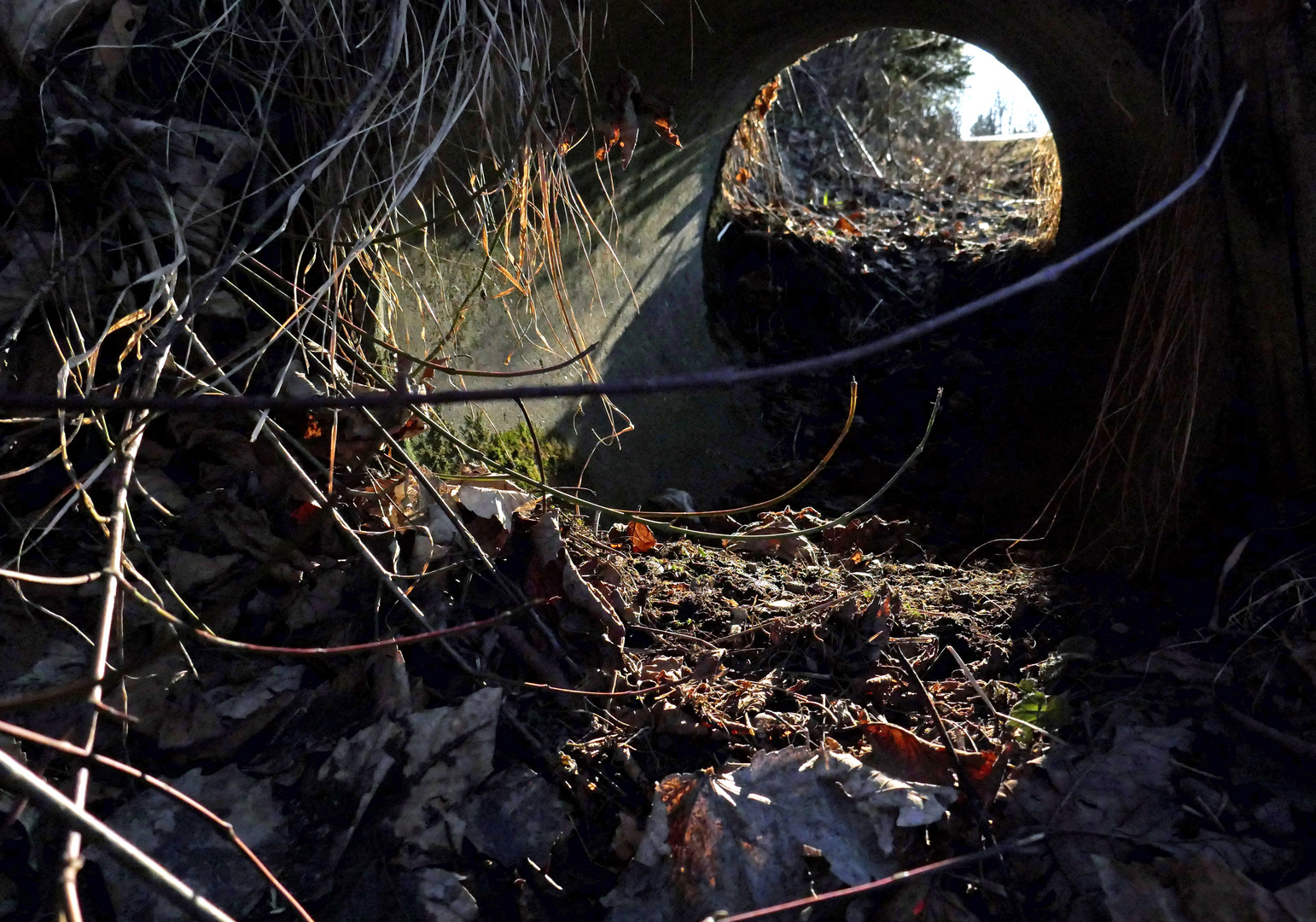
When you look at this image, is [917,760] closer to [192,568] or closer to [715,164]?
[192,568]

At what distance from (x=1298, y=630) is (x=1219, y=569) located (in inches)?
23.0

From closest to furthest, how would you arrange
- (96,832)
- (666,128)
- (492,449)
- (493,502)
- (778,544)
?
(96,832)
(493,502)
(778,544)
(492,449)
(666,128)

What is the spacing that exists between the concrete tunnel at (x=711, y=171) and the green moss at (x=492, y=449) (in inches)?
3.6

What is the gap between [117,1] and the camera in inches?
82.4

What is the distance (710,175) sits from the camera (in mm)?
4891

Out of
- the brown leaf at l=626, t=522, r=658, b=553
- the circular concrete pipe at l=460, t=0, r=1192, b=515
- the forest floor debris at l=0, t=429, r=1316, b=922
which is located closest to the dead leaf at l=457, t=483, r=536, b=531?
the forest floor debris at l=0, t=429, r=1316, b=922

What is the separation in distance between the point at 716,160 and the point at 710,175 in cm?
10

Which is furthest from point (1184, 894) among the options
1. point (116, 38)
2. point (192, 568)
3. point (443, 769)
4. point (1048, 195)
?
point (1048, 195)

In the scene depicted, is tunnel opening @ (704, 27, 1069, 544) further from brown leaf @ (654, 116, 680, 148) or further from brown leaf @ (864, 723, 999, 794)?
brown leaf @ (864, 723, 999, 794)

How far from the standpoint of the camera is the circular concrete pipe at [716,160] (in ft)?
9.55

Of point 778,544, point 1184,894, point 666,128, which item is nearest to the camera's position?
point 1184,894

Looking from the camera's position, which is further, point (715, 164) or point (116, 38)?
point (715, 164)

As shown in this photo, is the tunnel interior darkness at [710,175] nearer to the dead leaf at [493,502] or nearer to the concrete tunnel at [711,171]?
the concrete tunnel at [711,171]

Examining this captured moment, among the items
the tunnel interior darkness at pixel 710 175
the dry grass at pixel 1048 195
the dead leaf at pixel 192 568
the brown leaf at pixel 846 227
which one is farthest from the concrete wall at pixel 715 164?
the dead leaf at pixel 192 568
